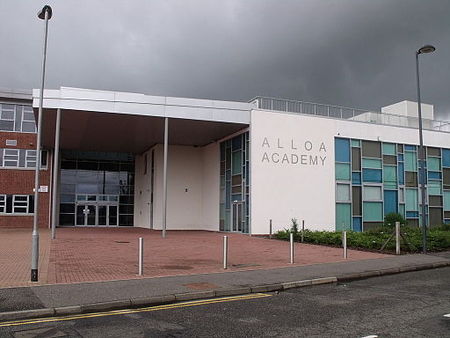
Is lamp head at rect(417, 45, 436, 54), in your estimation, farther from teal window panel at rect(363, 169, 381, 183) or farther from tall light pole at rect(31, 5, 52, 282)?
teal window panel at rect(363, 169, 381, 183)

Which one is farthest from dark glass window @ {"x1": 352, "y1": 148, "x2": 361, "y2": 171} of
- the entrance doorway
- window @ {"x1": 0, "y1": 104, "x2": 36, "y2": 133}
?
window @ {"x1": 0, "y1": 104, "x2": 36, "y2": 133}

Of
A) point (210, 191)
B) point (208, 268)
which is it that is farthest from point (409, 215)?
point (208, 268)

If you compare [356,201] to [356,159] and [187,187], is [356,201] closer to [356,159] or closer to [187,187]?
[356,159]

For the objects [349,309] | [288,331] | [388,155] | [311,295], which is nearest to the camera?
[288,331]

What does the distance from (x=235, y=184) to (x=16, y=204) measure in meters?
19.0

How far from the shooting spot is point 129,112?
2617cm

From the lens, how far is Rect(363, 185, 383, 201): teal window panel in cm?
3238

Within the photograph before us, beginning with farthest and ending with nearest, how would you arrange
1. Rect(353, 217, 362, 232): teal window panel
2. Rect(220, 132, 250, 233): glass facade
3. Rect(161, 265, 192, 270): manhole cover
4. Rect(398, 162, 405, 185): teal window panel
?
1. Rect(398, 162, 405, 185): teal window panel
2. Rect(353, 217, 362, 232): teal window panel
3. Rect(220, 132, 250, 233): glass facade
4. Rect(161, 265, 192, 270): manhole cover

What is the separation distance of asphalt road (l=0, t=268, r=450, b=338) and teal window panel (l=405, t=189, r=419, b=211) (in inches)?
1003

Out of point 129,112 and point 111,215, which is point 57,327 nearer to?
point 129,112

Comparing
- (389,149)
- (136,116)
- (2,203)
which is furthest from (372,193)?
(2,203)

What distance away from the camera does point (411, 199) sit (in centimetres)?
3453

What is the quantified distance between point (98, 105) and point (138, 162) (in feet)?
59.0

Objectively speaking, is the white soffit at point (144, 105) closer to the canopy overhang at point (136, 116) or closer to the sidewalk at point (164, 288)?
the canopy overhang at point (136, 116)
